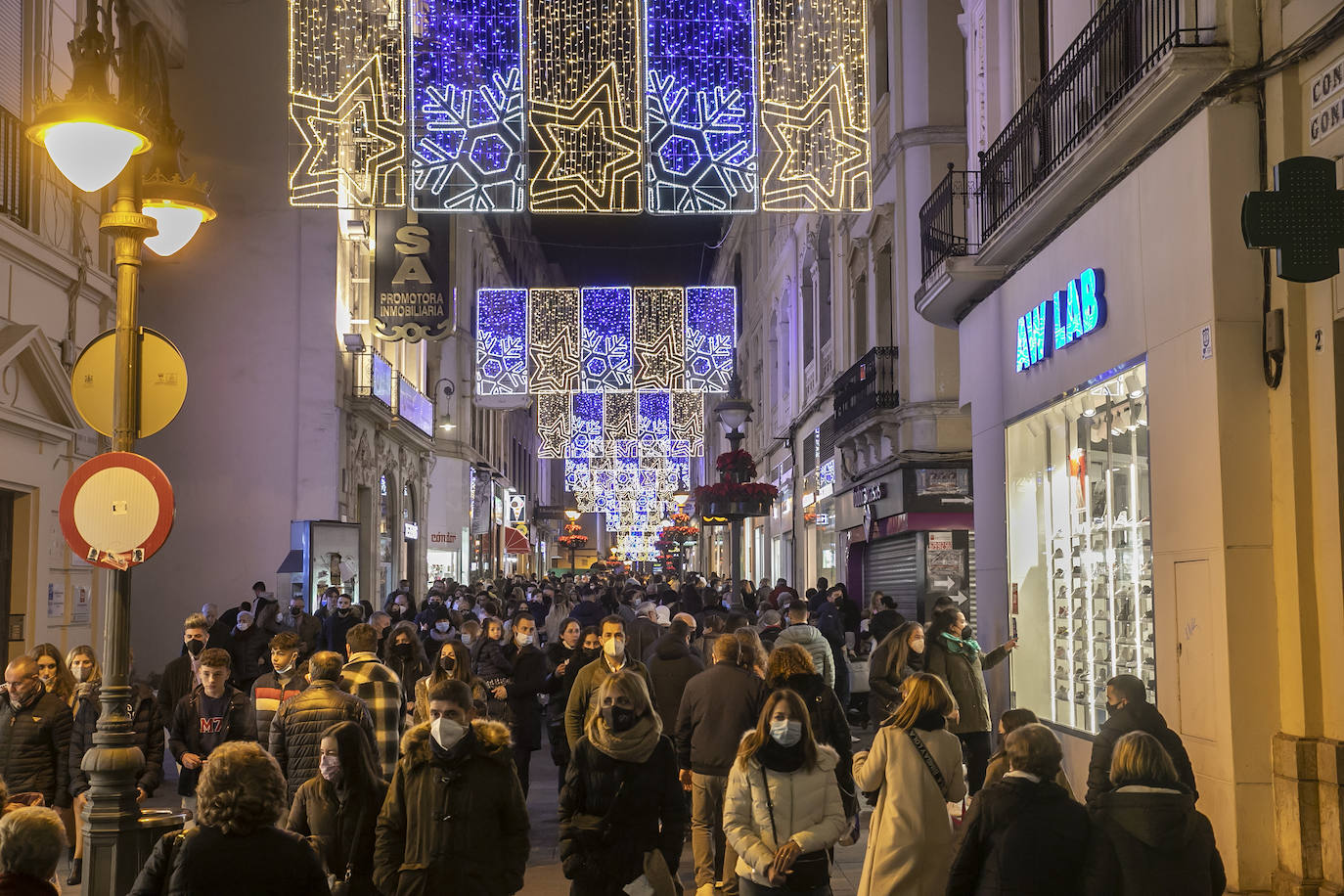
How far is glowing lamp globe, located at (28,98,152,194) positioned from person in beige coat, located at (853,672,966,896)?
15.0 feet

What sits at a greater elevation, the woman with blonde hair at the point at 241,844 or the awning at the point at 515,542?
the awning at the point at 515,542

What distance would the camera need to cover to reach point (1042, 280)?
1305 centimetres

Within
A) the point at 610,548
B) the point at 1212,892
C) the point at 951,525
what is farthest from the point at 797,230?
the point at 610,548

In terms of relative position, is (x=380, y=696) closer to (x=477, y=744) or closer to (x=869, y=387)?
(x=477, y=744)

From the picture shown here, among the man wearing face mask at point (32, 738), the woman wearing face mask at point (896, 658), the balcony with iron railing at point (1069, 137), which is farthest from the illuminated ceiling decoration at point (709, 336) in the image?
the man wearing face mask at point (32, 738)

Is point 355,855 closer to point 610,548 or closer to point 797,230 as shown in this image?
point 797,230

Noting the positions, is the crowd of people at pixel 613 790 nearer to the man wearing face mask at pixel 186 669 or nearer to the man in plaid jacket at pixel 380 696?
the man in plaid jacket at pixel 380 696

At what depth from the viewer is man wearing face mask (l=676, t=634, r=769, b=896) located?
8.77 metres

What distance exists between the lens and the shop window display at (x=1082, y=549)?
35.8 ft

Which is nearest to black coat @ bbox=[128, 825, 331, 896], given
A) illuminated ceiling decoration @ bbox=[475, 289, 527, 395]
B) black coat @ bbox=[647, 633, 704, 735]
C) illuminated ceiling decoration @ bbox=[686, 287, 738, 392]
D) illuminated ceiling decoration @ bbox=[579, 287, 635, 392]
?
black coat @ bbox=[647, 633, 704, 735]

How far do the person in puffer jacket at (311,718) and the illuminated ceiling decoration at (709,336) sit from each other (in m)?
21.3

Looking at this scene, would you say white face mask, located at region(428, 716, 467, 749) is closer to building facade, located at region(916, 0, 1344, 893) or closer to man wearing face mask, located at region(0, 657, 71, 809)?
man wearing face mask, located at region(0, 657, 71, 809)

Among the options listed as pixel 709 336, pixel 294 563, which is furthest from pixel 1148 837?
pixel 709 336

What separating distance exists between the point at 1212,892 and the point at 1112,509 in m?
6.42
